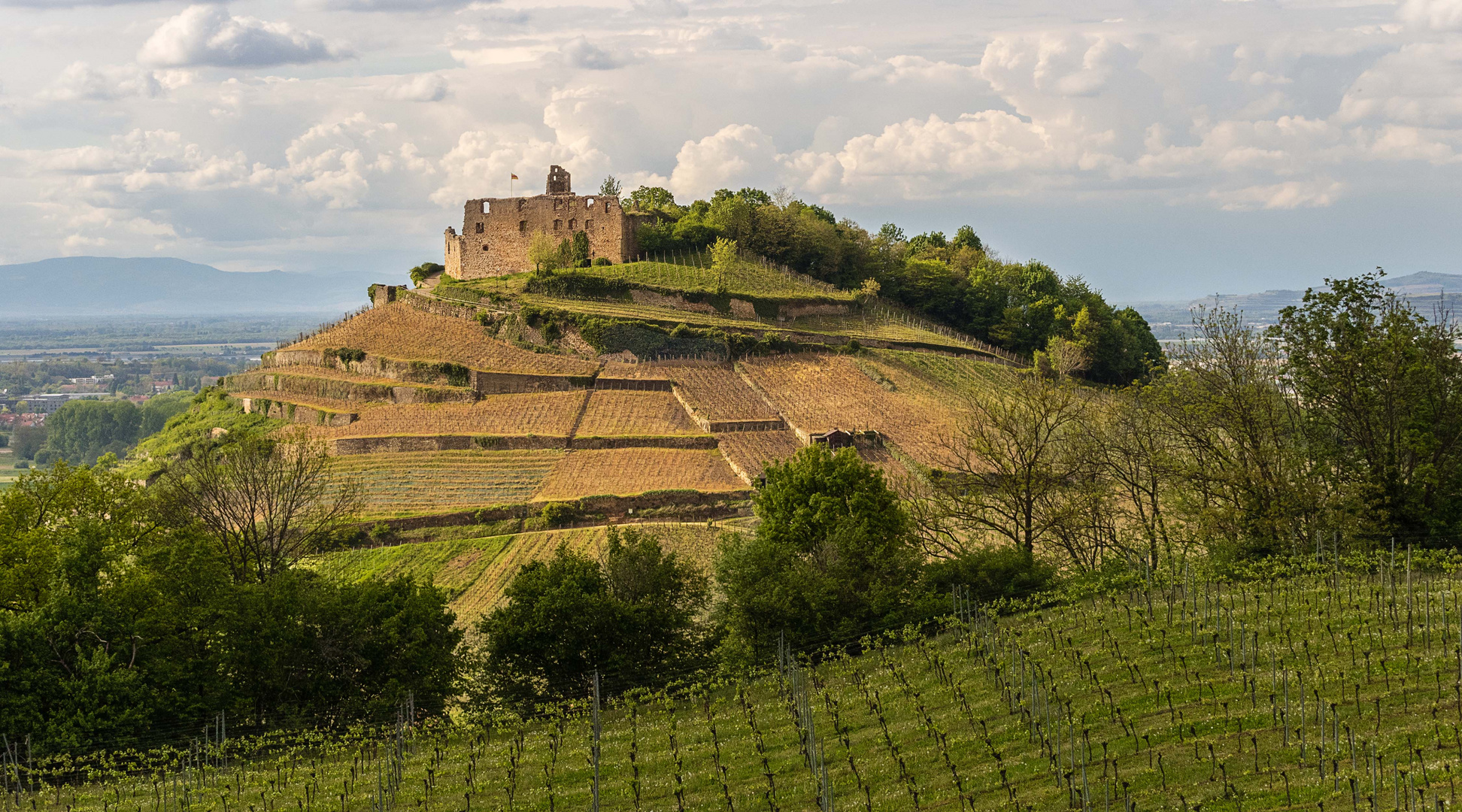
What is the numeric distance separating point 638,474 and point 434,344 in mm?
22665

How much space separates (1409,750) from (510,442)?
1921 inches

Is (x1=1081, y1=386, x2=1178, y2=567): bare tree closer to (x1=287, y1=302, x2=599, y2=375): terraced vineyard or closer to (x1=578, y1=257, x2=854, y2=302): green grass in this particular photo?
(x1=287, y1=302, x2=599, y2=375): terraced vineyard

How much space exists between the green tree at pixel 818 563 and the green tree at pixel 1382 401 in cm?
1125

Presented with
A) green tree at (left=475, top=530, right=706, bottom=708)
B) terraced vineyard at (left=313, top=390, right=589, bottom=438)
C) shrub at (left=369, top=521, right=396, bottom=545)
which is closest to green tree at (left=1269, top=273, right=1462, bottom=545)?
green tree at (left=475, top=530, right=706, bottom=708)

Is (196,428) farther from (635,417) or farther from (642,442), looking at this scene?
→ (642,442)

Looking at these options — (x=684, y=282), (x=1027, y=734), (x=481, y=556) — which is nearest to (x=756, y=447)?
(x=481, y=556)

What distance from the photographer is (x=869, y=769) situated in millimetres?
20219

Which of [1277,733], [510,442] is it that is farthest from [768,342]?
[1277,733]

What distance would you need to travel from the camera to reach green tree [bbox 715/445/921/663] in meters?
30.4

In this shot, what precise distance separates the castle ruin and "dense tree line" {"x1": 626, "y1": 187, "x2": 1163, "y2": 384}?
214 cm

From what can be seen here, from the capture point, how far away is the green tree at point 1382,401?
32.2m

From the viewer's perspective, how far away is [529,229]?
9256 centimetres

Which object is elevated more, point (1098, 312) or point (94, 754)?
point (1098, 312)

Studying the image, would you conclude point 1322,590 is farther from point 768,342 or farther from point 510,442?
point 768,342
